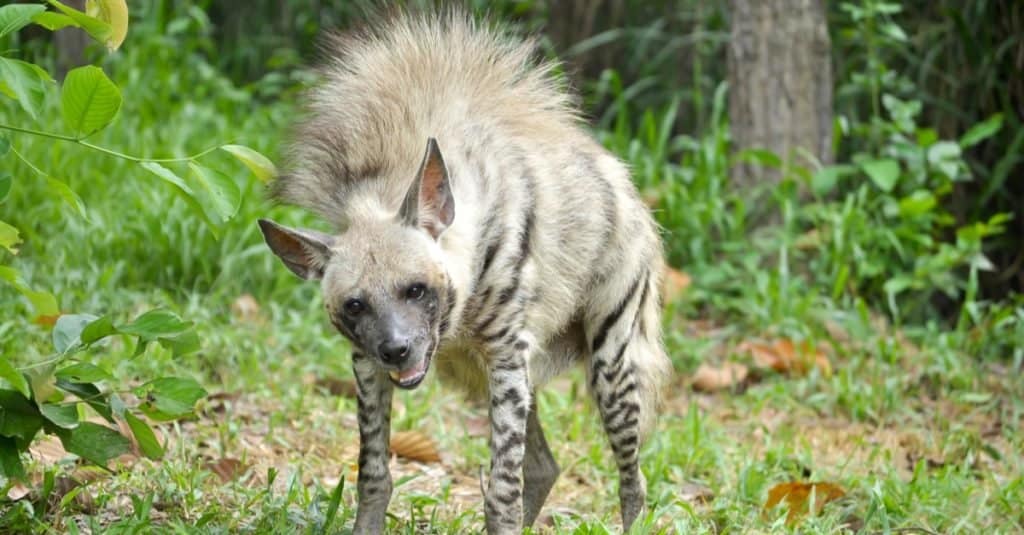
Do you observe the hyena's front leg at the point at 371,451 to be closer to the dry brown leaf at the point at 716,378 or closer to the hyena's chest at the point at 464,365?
the hyena's chest at the point at 464,365

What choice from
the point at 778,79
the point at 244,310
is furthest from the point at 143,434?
the point at 778,79

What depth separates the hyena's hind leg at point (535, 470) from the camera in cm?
446

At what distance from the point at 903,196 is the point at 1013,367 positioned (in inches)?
55.8

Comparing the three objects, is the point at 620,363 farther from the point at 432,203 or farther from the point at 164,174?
the point at 164,174

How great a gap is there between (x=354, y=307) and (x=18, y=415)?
884mm

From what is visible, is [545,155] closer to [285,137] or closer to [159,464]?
[285,137]

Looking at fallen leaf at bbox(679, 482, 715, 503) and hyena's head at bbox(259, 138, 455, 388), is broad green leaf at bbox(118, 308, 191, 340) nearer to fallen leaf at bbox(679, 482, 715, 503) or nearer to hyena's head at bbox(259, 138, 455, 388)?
hyena's head at bbox(259, 138, 455, 388)

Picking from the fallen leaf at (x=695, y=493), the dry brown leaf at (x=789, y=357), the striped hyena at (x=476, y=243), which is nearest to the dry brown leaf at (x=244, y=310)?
the striped hyena at (x=476, y=243)

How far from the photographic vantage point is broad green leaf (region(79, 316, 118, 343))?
316cm

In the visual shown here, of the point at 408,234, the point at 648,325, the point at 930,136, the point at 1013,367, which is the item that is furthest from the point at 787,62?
the point at 408,234

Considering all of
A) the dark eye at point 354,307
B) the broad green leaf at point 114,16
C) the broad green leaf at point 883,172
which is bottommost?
the broad green leaf at point 883,172

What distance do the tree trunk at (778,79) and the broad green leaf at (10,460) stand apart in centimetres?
470

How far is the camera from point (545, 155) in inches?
165

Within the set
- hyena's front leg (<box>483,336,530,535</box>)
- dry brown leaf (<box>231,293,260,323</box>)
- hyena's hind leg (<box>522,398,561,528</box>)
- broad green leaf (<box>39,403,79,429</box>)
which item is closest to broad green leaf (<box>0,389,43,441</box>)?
broad green leaf (<box>39,403,79,429</box>)
